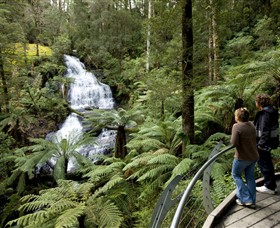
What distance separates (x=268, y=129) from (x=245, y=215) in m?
1.15

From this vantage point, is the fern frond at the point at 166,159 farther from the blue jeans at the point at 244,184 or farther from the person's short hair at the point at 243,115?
the person's short hair at the point at 243,115

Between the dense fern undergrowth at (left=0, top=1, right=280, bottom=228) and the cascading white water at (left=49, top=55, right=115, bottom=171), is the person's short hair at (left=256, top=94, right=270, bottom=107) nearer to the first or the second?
the dense fern undergrowth at (left=0, top=1, right=280, bottom=228)

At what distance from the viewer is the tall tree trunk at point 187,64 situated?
4734 millimetres

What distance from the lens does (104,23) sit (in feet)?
62.6

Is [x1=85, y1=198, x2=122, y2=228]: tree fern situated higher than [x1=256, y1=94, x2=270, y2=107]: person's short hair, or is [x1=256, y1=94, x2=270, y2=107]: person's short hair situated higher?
[x1=256, y1=94, x2=270, y2=107]: person's short hair

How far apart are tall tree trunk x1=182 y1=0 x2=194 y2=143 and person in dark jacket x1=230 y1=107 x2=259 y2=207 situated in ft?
6.81

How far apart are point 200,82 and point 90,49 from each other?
16571mm

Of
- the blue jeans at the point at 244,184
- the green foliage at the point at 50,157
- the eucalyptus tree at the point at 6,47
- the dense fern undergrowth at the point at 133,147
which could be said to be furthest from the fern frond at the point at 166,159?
the eucalyptus tree at the point at 6,47

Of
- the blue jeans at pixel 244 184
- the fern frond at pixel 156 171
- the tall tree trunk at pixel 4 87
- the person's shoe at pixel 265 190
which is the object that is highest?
the tall tree trunk at pixel 4 87

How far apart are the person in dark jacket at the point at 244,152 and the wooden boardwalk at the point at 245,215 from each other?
11cm

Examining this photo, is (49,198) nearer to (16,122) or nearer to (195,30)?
(195,30)

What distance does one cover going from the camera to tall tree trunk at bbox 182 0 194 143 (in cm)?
473

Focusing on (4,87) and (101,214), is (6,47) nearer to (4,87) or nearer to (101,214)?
(4,87)

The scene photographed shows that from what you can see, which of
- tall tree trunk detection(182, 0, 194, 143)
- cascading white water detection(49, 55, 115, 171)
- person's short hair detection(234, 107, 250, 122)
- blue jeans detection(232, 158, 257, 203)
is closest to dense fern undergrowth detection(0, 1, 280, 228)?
tall tree trunk detection(182, 0, 194, 143)
